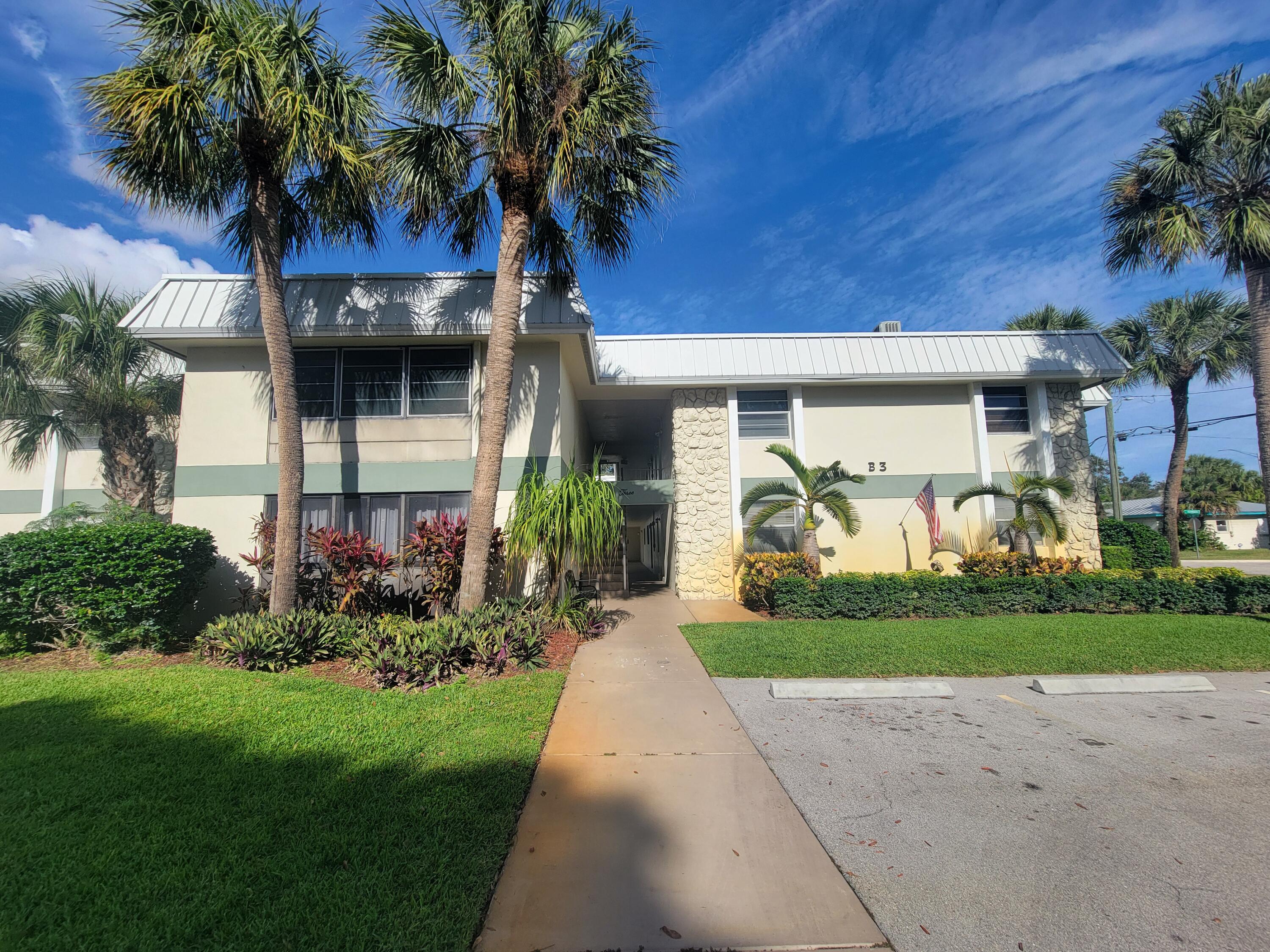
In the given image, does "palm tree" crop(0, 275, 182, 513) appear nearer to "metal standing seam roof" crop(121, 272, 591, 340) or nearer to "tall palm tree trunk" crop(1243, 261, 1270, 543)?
"metal standing seam roof" crop(121, 272, 591, 340)

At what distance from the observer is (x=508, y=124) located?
7.36 m

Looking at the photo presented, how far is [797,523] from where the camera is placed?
43.0ft

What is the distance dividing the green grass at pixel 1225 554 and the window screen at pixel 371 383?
124 feet

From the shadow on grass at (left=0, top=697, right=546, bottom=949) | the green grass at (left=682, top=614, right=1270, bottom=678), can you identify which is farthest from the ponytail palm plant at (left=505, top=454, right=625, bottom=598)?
the shadow on grass at (left=0, top=697, right=546, bottom=949)

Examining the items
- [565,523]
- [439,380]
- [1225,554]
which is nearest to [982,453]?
[565,523]

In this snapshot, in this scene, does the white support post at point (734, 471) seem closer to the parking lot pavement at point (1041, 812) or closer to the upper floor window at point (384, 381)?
the upper floor window at point (384, 381)

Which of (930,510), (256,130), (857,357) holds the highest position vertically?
(256,130)

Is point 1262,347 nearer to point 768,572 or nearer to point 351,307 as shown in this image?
point 768,572

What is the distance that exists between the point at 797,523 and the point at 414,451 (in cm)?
837

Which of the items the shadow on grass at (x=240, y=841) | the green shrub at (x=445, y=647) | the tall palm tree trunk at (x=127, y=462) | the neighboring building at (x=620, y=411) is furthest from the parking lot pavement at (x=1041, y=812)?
the tall palm tree trunk at (x=127, y=462)

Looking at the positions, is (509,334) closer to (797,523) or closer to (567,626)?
(567,626)

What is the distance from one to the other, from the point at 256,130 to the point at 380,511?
5728 mm

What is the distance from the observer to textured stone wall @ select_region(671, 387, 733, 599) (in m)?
13.1

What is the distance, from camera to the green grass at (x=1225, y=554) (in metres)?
30.5
